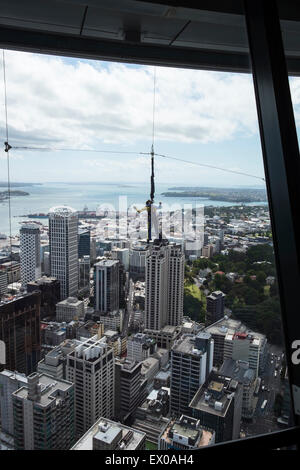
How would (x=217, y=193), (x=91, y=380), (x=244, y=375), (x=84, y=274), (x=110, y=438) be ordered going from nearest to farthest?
(x=110, y=438), (x=91, y=380), (x=244, y=375), (x=84, y=274), (x=217, y=193)

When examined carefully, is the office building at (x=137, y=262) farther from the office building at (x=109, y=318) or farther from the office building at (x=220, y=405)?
the office building at (x=220, y=405)

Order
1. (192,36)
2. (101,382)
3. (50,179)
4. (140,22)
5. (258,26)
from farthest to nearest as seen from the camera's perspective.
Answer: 1. (50,179)
2. (101,382)
3. (192,36)
4. (140,22)
5. (258,26)

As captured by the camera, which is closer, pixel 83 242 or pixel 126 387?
pixel 126 387

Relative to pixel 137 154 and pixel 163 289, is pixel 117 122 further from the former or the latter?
pixel 163 289

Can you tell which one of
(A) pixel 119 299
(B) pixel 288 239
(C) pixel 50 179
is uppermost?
(C) pixel 50 179

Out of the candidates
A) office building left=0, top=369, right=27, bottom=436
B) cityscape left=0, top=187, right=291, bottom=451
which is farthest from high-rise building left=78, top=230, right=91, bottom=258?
office building left=0, top=369, right=27, bottom=436

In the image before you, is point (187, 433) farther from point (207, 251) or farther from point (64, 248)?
point (64, 248)

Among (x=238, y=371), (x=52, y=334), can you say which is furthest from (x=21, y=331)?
(x=238, y=371)

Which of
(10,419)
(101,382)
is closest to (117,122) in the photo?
(101,382)
